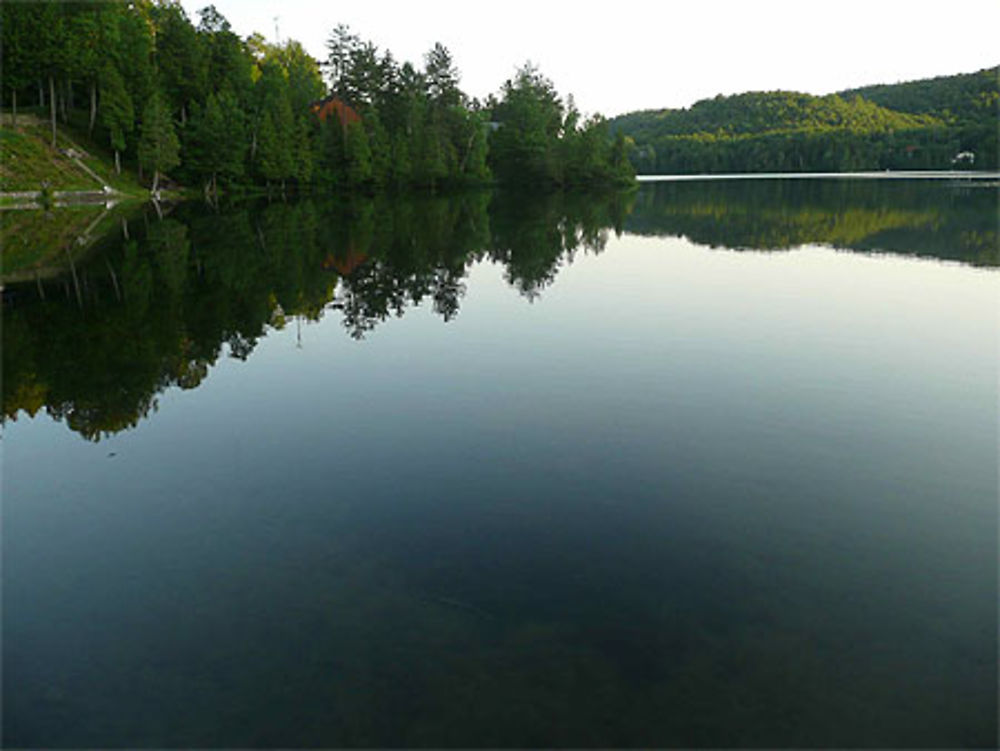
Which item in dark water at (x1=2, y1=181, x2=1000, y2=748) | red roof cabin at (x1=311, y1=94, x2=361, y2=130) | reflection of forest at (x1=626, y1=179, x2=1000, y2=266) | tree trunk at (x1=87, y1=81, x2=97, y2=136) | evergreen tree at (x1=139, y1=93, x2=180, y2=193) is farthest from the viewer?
red roof cabin at (x1=311, y1=94, x2=361, y2=130)

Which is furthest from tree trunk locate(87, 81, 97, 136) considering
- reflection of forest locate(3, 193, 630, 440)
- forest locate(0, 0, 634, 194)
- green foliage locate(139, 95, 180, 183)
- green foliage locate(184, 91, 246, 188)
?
reflection of forest locate(3, 193, 630, 440)

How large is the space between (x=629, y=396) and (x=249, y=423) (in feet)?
27.1

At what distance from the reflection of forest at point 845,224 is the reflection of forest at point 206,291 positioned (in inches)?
342

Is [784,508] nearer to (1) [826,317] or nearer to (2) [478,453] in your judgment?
(2) [478,453]

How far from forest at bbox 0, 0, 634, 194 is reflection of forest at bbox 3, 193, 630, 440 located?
32.1m

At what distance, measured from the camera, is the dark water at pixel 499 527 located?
6.57 meters

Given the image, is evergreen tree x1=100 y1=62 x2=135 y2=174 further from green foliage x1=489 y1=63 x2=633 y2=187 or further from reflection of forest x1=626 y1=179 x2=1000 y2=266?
green foliage x1=489 y1=63 x2=633 y2=187

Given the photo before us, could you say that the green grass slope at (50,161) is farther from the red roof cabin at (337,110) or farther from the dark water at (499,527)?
the dark water at (499,527)

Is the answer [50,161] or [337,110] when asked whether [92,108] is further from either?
[337,110]

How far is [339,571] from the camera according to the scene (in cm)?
888

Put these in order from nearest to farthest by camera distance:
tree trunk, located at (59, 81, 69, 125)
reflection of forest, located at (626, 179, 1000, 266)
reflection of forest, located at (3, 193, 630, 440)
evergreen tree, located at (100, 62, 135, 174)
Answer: reflection of forest, located at (3, 193, 630, 440) < reflection of forest, located at (626, 179, 1000, 266) < evergreen tree, located at (100, 62, 135, 174) < tree trunk, located at (59, 81, 69, 125)

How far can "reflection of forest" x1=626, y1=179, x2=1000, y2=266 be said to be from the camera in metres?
43.3

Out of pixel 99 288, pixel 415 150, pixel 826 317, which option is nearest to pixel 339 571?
pixel 826 317

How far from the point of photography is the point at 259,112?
305ft
